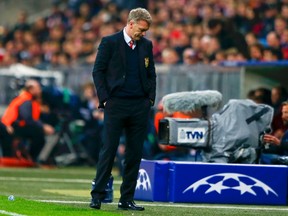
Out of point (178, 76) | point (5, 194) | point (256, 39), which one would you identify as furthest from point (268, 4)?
point (5, 194)

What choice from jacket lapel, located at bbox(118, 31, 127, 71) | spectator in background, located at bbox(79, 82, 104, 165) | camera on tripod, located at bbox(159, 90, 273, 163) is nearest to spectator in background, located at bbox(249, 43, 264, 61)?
spectator in background, located at bbox(79, 82, 104, 165)

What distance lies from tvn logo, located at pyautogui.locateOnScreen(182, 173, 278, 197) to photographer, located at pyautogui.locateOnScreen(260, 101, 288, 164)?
860mm

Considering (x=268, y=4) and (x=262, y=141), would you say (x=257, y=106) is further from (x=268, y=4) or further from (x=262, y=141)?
(x=268, y=4)

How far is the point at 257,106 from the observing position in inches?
598

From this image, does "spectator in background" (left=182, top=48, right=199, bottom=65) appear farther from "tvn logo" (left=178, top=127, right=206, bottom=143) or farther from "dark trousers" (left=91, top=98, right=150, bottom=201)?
"dark trousers" (left=91, top=98, right=150, bottom=201)

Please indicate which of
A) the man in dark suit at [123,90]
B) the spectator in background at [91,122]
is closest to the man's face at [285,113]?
the man in dark suit at [123,90]

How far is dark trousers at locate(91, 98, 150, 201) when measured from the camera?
12211 millimetres

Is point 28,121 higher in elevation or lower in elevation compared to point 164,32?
lower

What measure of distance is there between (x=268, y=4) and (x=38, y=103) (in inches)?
211

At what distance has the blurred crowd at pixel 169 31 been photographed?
22844mm

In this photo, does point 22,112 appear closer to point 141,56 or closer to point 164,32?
point 164,32

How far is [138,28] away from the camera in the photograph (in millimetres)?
12094

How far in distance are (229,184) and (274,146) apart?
6.37ft

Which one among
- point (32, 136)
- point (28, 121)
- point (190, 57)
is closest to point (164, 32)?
point (190, 57)
